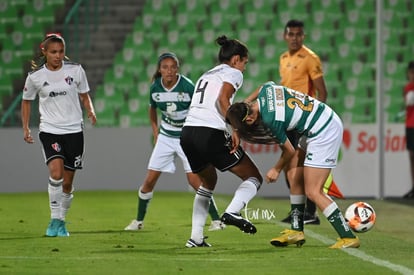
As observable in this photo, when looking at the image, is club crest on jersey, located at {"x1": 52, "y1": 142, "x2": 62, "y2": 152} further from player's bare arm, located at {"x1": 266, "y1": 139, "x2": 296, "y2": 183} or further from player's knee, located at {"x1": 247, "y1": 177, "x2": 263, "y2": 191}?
player's bare arm, located at {"x1": 266, "y1": 139, "x2": 296, "y2": 183}

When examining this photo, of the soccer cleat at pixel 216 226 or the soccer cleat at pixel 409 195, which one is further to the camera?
the soccer cleat at pixel 409 195

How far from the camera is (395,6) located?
23.7 metres

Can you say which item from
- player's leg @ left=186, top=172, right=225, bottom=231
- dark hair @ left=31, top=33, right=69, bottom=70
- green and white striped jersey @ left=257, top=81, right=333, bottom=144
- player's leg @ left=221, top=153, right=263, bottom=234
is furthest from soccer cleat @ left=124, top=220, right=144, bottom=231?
green and white striped jersey @ left=257, top=81, right=333, bottom=144


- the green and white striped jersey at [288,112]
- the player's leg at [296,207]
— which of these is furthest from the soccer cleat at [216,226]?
the green and white striped jersey at [288,112]

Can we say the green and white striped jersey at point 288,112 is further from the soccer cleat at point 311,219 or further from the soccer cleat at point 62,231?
the soccer cleat at point 311,219

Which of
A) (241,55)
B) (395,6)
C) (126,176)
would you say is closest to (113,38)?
(126,176)

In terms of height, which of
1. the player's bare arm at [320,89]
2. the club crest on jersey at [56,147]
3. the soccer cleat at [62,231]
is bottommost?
the soccer cleat at [62,231]

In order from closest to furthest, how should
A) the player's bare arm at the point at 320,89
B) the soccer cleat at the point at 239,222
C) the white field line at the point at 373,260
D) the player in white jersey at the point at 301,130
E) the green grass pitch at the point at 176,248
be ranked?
the white field line at the point at 373,260 → the green grass pitch at the point at 176,248 → the player in white jersey at the point at 301,130 → the soccer cleat at the point at 239,222 → the player's bare arm at the point at 320,89

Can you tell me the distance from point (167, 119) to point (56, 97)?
1637mm

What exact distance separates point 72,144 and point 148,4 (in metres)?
12.5

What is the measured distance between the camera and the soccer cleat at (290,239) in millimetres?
10016

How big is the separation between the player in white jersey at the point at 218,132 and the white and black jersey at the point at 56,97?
186cm

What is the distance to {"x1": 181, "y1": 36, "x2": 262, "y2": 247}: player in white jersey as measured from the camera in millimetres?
9594

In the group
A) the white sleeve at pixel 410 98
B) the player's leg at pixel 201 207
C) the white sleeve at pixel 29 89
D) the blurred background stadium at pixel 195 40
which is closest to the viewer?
the player's leg at pixel 201 207
